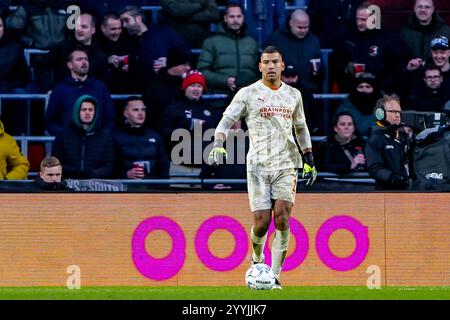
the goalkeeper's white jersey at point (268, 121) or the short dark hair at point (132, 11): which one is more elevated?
the short dark hair at point (132, 11)

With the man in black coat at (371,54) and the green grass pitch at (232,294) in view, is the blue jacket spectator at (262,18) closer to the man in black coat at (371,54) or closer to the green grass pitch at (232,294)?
the man in black coat at (371,54)

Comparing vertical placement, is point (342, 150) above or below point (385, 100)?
below

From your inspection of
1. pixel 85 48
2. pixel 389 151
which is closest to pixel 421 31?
pixel 389 151

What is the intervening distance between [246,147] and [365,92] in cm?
208

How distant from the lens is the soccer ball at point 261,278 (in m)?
14.4

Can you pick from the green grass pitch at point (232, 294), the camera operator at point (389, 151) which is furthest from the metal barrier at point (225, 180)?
the green grass pitch at point (232, 294)

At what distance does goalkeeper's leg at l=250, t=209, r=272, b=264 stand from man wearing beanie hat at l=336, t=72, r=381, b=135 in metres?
4.97

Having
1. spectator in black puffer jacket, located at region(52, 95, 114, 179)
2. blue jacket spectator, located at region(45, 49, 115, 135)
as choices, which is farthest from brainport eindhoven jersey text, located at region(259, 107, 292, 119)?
blue jacket spectator, located at region(45, 49, 115, 135)

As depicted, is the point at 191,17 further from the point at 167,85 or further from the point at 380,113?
the point at 380,113

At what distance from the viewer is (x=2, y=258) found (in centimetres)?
1753

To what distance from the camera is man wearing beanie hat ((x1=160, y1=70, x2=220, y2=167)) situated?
18484 mm

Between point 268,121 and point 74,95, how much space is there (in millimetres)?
4979

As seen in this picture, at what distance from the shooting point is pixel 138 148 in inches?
725

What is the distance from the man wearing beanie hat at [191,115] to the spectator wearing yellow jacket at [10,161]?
1.88 metres
